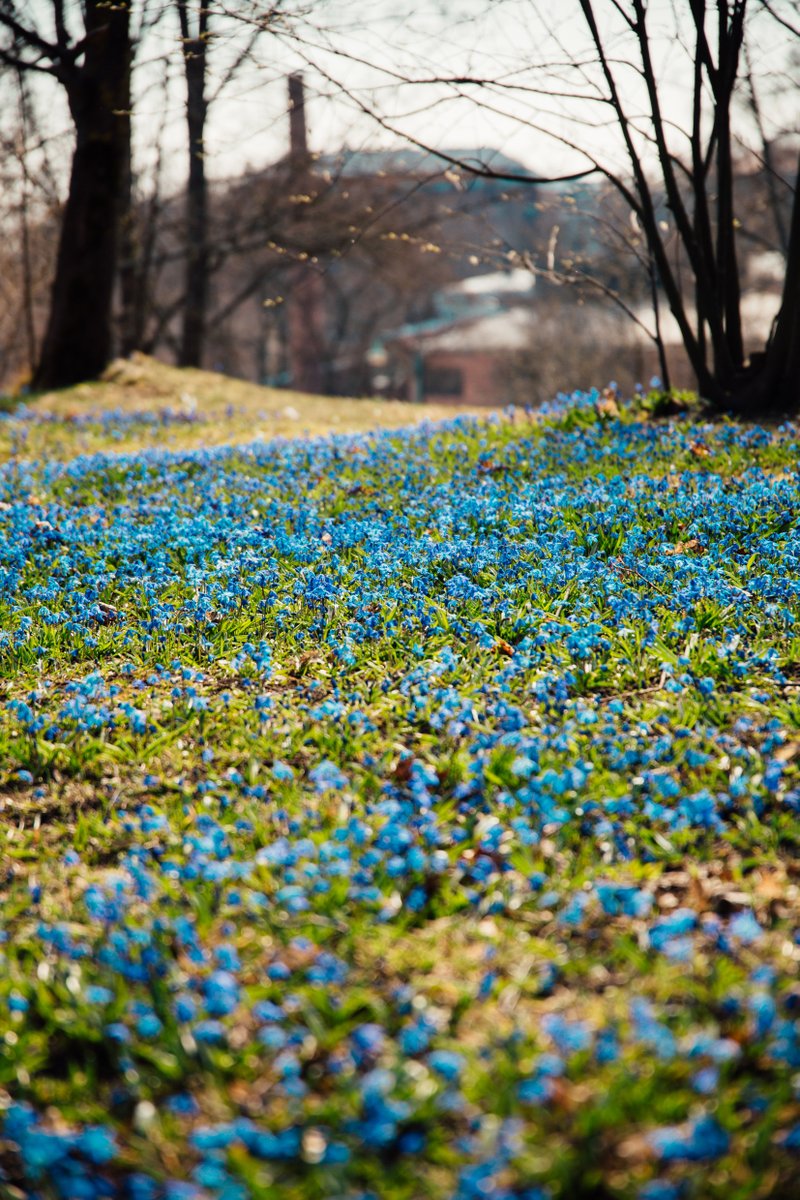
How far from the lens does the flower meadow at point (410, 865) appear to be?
6.06ft

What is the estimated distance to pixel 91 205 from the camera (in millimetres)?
13969

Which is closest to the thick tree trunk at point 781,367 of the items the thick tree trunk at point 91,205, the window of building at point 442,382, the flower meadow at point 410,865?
the flower meadow at point 410,865

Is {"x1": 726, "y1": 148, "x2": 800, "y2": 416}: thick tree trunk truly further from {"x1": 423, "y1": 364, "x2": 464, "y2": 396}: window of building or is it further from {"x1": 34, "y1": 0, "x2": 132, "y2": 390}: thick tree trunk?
{"x1": 423, "y1": 364, "x2": 464, "y2": 396}: window of building

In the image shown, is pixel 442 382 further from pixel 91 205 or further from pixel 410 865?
pixel 410 865

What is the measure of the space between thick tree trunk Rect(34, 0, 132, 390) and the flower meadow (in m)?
9.99

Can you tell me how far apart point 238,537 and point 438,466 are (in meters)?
2.20

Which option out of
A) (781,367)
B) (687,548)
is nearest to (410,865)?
(687,548)

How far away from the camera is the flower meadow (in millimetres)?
1847

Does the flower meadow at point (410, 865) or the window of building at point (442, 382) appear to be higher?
the window of building at point (442, 382)

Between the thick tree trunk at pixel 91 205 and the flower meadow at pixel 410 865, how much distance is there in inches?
393

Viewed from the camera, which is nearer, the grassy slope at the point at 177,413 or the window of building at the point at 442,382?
the grassy slope at the point at 177,413

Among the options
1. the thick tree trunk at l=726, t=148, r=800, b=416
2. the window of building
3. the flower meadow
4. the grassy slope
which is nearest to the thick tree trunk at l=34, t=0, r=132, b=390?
the grassy slope

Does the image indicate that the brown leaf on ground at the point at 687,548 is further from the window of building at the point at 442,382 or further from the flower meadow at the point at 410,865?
the window of building at the point at 442,382

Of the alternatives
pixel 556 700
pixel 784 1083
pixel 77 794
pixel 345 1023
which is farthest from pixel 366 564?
pixel 784 1083
